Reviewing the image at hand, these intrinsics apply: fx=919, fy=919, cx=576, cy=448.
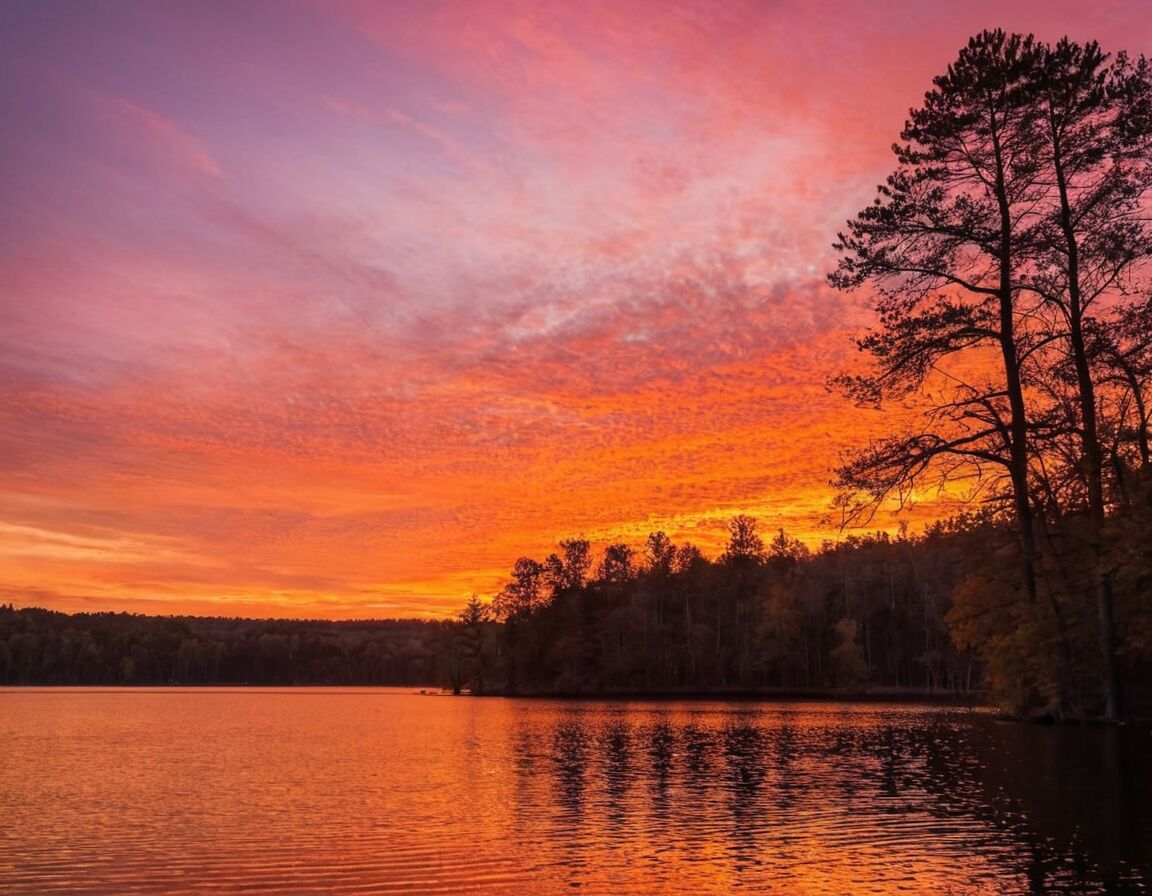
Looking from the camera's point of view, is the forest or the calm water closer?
the calm water

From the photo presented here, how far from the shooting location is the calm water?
59.9ft

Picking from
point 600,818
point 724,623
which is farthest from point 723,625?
point 600,818

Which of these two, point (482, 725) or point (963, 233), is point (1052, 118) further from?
point (482, 725)

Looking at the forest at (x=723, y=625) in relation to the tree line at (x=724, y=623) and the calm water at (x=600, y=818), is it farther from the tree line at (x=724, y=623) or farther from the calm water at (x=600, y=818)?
the calm water at (x=600, y=818)

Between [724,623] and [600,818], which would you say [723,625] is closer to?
[724,623]

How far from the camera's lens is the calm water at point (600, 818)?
59.9ft

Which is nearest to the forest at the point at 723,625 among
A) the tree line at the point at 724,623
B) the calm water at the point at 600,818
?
the tree line at the point at 724,623

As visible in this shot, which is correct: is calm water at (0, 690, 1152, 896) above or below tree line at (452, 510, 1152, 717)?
below

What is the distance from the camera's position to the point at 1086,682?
47.1 meters

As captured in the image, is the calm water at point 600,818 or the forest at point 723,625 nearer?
the calm water at point 600,818

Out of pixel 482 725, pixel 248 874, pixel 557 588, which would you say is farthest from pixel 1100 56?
pixel 557 588

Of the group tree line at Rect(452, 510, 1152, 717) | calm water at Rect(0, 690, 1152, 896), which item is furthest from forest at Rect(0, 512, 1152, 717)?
calm water at Rect(0, 690, 1152, 896)

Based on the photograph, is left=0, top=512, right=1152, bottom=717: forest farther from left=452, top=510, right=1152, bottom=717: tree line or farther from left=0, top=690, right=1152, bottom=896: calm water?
left=0, top=690, right=1152, bottom=896: calm water

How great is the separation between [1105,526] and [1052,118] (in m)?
17.4
